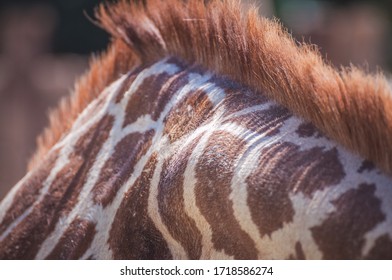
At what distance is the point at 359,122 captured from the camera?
53.7 inches

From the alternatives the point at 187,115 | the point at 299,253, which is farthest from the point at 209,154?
the point at 299,253

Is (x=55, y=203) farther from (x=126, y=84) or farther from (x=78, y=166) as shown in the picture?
(x=126, y=84)

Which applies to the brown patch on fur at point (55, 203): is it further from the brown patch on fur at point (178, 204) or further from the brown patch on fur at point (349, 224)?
the brown patch on fur at point (349, 224)

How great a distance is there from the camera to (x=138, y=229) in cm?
172

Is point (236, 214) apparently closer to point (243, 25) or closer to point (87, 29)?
point (243, 25)

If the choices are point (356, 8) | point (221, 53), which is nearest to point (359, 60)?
point (356, 8)

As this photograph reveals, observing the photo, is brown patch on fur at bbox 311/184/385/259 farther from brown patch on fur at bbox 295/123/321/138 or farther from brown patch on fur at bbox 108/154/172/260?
brown patch on fur at bbox 108/154/172/260

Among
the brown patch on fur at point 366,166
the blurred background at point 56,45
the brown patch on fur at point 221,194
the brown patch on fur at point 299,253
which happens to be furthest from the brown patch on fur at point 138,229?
the blurred background at point 56,45

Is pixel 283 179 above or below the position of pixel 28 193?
above

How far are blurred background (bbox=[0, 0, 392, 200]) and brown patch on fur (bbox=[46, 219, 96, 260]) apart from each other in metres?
2.26

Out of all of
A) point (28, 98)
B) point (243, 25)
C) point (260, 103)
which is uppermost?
point (243, 25)

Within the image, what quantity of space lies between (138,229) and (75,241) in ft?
0.68

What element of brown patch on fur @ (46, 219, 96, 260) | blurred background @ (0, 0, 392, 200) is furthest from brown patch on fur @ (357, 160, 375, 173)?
blurred background @ (0, 0, 392, 200)
